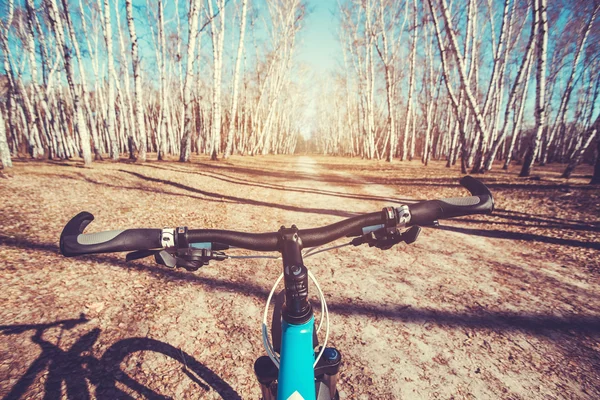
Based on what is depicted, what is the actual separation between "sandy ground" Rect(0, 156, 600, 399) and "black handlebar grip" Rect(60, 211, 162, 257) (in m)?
1.74

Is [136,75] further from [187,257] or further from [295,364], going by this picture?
[295,364]

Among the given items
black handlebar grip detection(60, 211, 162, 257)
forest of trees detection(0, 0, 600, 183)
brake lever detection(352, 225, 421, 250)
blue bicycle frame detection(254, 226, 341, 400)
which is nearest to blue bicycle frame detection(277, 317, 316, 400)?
blue bicycle frame detection(254, 226, 341, 400)

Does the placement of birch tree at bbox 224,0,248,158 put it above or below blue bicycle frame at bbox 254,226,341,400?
above

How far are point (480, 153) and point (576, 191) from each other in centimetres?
532

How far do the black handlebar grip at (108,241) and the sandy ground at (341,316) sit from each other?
1.74 m

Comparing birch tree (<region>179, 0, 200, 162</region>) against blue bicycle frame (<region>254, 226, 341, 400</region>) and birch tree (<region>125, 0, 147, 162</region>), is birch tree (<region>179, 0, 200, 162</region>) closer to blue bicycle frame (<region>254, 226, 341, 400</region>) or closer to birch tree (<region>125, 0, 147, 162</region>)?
birch tree (<region>125, 0, 147, 162</region>)

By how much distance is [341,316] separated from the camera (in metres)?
2.99

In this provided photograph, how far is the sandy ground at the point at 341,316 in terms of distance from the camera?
216cm

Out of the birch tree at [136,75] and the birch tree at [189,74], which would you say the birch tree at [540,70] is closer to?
the birch tree at [189,74]

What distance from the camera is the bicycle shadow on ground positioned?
200 centimetres

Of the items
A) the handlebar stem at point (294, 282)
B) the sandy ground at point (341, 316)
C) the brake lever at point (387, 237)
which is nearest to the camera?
the handlebar stem at point (294, 282)

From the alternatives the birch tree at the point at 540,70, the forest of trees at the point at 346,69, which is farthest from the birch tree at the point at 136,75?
the birch tree at the point at 540,70

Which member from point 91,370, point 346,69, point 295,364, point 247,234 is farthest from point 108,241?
point 346,69

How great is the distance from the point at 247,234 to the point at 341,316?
2.40 m
